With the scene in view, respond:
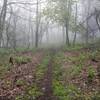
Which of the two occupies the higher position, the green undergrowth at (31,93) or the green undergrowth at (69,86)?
the green undergrowth at (69,86)

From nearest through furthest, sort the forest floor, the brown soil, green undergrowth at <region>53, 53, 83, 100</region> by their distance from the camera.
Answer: green undergrowth at <region>53, 53, 83, 100</region> < the forest floor < the brown soil

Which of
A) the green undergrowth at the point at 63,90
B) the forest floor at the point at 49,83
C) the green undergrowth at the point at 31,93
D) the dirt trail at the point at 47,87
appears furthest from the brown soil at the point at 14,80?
the green undergrowth at the point at 63,90

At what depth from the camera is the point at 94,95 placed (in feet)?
32.5

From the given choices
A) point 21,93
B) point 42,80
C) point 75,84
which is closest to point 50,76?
point 42,80

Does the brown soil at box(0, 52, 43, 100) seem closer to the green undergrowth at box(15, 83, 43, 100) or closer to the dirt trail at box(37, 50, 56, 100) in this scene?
the green undergrowth at box(15, 83, 43, 100)

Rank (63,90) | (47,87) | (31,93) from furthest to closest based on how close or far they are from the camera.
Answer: (47,87) → (63,90) → (31,93)

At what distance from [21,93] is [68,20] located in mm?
24177

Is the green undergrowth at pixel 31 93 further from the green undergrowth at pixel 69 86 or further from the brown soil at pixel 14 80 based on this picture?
the green undergrowth at pixel 69 86

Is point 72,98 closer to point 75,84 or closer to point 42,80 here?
point 75,84

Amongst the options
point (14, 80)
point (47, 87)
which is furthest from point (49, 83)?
point (14, 80)

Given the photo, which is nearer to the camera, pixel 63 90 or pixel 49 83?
pixel 63 90

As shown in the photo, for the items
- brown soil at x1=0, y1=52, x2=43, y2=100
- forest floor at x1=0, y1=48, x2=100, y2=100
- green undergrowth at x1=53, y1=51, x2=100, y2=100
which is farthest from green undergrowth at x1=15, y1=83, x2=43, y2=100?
green undergrowth at x1=53, y1=51, x2=100, y2=100

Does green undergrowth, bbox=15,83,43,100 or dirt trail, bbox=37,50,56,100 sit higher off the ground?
dirt trail, bbox=37,50,56,100

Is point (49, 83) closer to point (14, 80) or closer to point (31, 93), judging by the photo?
point (31, 93)
